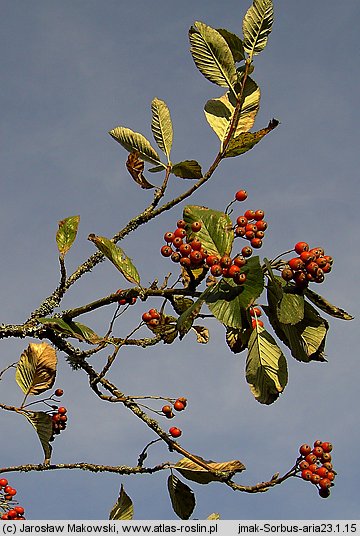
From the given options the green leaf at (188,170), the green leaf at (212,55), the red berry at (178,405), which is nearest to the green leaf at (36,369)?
the red berry at (178,405)

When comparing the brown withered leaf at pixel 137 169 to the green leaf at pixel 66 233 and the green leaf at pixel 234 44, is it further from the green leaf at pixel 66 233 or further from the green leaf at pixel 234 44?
the green leaf at pixel 234 44

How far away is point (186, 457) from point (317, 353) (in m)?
0.64

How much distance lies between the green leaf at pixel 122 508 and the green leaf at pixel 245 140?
1380 millimetres

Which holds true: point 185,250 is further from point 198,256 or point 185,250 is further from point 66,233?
point 66,233

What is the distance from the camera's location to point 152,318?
2811 mm

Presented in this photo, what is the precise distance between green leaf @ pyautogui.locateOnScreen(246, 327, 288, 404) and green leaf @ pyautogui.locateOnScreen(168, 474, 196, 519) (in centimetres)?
59

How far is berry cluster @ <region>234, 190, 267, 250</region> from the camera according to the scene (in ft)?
8.02

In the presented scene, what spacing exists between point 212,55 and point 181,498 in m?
1.74

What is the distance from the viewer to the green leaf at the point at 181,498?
286 centimetres

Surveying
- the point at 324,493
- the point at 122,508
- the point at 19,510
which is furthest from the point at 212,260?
the point at 19,510

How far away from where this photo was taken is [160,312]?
2756 mm

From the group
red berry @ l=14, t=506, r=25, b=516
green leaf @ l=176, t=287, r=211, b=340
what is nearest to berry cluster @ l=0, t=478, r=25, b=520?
red berry @ l=14, t=506, r=25, b=516

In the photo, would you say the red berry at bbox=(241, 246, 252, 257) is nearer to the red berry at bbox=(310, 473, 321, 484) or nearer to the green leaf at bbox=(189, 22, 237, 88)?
the green leaf at bbox=(189, 22, 237, 88)
